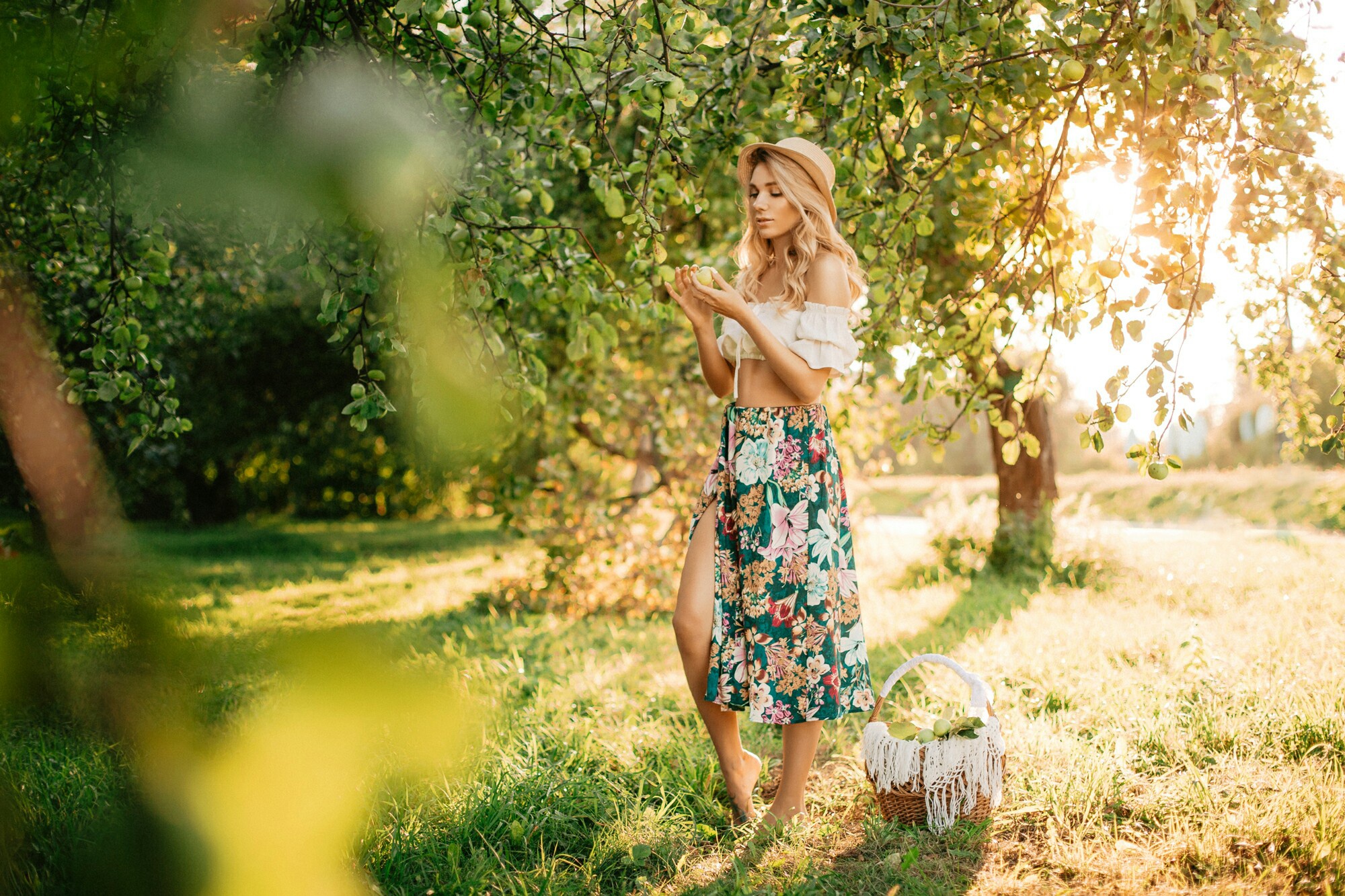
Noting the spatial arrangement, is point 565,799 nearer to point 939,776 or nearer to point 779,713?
point 779,713

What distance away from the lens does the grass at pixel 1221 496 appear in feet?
37.3

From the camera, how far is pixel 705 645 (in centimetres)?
255

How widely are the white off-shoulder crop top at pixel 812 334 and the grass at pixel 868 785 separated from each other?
4.57ft

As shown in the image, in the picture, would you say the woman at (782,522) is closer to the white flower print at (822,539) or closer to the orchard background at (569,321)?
the white flower print at (822,539)

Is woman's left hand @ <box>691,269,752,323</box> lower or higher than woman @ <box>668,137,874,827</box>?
higher

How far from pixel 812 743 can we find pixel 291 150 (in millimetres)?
2292

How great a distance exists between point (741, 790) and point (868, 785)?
54 centimetres

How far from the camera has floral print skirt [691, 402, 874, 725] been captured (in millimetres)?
2490

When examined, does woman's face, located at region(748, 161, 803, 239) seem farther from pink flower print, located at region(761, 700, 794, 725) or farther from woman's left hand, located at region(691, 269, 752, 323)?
pink flower print, located at region(761, 700, 794, 725)

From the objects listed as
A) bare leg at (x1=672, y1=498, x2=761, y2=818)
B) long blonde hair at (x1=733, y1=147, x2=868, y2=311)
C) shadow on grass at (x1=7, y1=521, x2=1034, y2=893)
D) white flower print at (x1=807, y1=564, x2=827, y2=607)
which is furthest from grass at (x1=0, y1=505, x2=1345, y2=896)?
long blonde hair at (x1=733, y1=147, x2=868, y2=311)

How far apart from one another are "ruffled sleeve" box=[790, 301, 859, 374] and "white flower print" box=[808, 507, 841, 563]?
0.45 metres

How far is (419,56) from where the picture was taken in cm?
264

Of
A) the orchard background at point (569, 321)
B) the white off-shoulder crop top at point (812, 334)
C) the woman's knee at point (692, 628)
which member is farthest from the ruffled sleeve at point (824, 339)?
the woman's knee at point (692, 628)

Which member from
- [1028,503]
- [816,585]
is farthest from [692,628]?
[1028,503]
